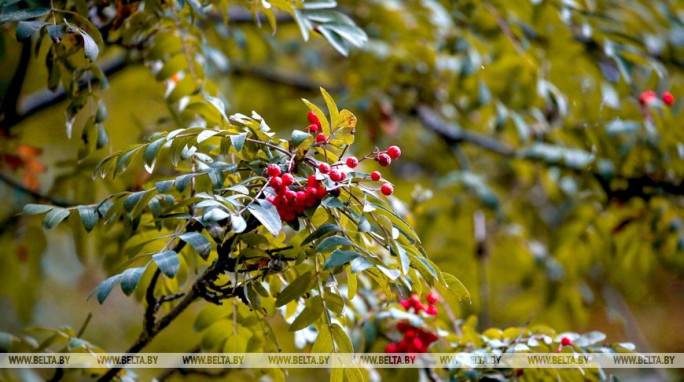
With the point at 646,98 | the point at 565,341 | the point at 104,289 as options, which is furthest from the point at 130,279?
the point at 646,98

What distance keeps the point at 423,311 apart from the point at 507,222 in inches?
67.0

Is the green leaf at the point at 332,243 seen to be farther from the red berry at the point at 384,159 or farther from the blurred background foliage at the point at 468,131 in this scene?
the blurred background foliage at the point at 468,131

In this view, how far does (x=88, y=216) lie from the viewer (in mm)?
1243

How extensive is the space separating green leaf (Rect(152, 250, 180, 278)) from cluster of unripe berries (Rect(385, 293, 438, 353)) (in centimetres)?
70

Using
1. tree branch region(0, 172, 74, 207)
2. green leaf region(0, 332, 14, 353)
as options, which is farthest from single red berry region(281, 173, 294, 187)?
tree branch region(0, 172, 74, 207)

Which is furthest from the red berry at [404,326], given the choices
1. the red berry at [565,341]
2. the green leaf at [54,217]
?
the green leaf at [54,217]

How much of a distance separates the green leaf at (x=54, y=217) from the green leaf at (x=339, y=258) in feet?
1.65

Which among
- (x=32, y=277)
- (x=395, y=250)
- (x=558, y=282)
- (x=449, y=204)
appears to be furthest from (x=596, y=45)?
(x=32, y=277)

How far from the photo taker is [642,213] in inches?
98.9

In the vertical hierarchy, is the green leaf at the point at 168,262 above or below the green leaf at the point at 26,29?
below

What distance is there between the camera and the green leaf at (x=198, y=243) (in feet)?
3.46

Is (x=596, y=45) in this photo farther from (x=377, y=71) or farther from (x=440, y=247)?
(x=440, y=247)

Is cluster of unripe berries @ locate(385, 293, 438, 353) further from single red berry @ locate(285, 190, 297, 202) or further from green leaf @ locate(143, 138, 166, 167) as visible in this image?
green leaf @ locate(143, 138, 166, 167)

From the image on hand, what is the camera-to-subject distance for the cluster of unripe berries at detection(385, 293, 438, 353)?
63.3 inches
